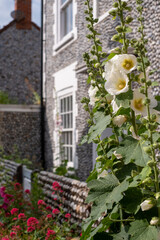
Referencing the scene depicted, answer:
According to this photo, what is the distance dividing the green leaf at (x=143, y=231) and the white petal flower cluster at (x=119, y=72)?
1.86 ft

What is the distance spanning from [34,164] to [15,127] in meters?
1.31

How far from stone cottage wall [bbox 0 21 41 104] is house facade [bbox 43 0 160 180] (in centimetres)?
584

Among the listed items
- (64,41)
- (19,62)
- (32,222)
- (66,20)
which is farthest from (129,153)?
(19,62)

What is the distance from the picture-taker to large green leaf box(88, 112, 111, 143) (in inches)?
61.4

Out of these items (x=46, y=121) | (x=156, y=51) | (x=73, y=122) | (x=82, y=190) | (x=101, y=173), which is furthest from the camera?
(x=46, y=121)

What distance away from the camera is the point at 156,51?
14.8ft

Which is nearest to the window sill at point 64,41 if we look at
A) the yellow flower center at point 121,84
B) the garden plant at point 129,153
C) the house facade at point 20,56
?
the house facade at point 20,56

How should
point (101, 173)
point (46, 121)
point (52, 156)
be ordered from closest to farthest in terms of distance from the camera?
point (101, 173)
point (52, 156)
point (46, 121)

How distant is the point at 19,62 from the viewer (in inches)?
601

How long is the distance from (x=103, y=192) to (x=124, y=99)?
1.39ft

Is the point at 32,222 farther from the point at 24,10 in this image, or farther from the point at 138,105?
the point at 24,10

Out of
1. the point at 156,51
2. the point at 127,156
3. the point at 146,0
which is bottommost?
the point at 127,156

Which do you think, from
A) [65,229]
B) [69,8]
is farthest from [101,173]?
[69,8]

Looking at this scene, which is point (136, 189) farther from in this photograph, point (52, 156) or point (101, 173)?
point (52, 156)
